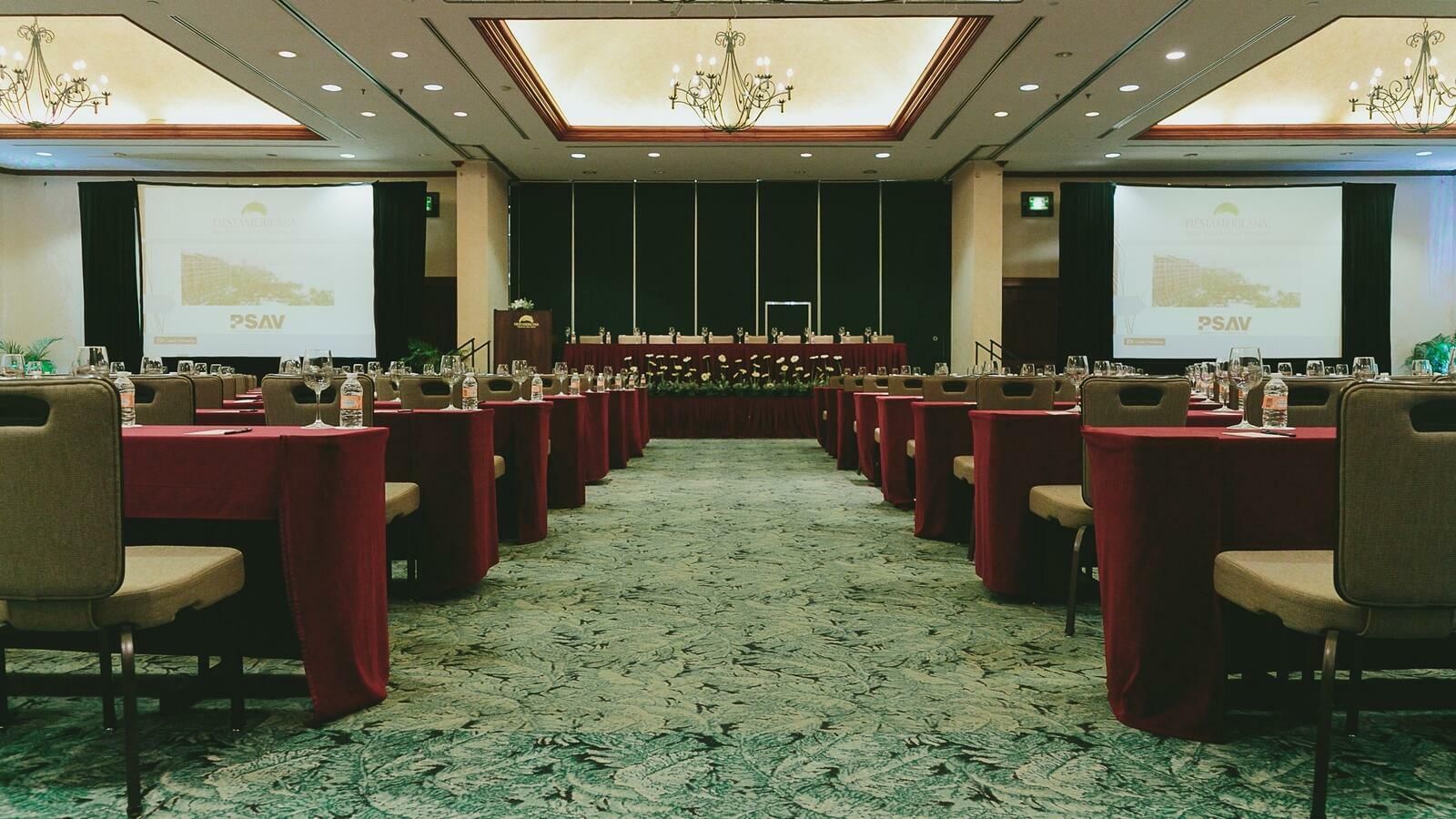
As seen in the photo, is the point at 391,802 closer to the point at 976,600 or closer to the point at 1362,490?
the point at 1362,490

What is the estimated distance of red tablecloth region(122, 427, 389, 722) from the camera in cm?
232

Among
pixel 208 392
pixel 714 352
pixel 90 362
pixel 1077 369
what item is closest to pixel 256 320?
pixel 714 352

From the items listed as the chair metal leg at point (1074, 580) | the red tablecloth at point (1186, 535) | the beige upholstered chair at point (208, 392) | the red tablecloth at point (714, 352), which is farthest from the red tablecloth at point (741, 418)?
the red tablecloth at point (1186, 535)

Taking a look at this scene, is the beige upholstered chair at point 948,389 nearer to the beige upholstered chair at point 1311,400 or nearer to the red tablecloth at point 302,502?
Result: the beige upholstered chair at point 1311,400

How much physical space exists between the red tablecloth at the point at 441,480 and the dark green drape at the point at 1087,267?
487 inches

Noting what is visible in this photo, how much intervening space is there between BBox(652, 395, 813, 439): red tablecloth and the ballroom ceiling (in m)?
3.45

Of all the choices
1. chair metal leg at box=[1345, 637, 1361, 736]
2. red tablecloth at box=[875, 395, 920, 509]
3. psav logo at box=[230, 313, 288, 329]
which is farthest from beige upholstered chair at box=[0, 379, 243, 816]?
psav logo at box=[230, 313, 288, 329]

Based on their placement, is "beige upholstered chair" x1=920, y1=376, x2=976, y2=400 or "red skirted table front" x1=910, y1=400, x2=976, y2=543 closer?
"red skirted table front" x1=910, y1=400, x2=976, y2=543

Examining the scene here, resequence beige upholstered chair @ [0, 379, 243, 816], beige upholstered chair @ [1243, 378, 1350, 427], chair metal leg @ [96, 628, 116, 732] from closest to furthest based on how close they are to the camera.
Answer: beige upholstered chair @ [0, 379, 243, 816]
chair metal leg @ [96, 628, 116, 732]
beige upholstered chair @ [1243, 378, 1350, 427]

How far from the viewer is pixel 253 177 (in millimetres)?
14484

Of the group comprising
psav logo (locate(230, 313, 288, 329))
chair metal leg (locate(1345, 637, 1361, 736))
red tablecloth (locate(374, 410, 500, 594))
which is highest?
psav logo (locate(230, 313, 288, 329))

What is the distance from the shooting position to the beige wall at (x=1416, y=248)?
1427cm

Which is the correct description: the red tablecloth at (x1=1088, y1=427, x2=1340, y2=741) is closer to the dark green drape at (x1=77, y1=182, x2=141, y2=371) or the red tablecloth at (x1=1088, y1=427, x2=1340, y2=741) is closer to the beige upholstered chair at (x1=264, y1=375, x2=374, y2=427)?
the beige upholstered chair at (x1=264, y1=375, x2=374, y2=427)

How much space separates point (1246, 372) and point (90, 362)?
4.13m
